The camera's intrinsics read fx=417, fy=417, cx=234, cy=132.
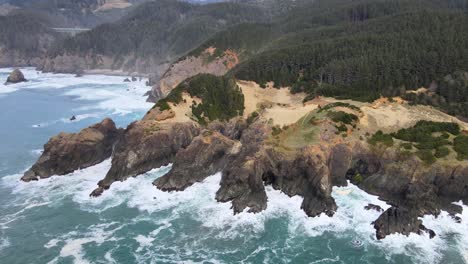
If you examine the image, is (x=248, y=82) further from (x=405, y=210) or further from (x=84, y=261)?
(x=84, y=261)

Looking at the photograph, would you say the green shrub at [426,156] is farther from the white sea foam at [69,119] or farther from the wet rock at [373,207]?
the white sea foam at [69,119]

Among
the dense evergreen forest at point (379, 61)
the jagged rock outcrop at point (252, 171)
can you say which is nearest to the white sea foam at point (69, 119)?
the dense evergreen forest at point (379, 61)

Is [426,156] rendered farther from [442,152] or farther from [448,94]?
[448,94]

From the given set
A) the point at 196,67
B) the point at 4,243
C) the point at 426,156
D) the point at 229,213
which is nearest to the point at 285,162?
the point at 229,213

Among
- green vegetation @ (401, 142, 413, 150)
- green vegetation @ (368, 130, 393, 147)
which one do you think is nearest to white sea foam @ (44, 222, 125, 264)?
green vegetation @ (368, 130, 393, 147)

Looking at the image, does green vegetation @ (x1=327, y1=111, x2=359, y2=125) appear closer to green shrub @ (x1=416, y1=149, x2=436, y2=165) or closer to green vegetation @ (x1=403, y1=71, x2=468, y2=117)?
green shrub @ (x1=416, y1=149, x2=436, y2=165)

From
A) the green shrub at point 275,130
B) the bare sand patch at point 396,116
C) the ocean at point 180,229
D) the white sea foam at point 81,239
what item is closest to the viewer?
the ocean at point 180,229

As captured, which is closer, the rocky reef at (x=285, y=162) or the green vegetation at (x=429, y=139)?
the rocky reef at (x=285, y=162)
